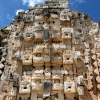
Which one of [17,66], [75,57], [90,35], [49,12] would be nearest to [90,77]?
[75,57]

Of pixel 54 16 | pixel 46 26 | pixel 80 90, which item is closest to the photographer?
pixel 80 90

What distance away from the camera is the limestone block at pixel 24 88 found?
5.45 meters

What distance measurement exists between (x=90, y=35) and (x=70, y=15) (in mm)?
888

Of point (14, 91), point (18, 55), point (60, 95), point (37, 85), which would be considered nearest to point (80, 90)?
point (60, 95)

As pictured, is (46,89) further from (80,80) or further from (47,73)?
(80,80)

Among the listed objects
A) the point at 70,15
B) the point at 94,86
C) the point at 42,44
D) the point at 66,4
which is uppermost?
the point at 66,4

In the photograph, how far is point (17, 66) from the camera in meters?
5.93

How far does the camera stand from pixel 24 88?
5512 mm

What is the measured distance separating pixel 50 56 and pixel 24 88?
1095 mm

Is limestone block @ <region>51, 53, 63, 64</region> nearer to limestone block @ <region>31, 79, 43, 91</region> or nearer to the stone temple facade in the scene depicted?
the stone temple facade

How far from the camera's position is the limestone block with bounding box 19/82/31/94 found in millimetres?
5452

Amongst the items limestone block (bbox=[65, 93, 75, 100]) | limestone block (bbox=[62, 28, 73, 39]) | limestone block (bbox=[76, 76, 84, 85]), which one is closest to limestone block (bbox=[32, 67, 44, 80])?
limestone block (bbox=[65, 93, 75, 100])

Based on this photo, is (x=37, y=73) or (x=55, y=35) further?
(x=55, y=35)

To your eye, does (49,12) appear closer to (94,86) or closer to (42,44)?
(42,44)
